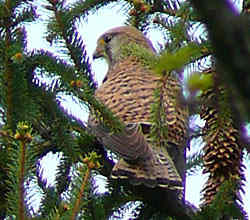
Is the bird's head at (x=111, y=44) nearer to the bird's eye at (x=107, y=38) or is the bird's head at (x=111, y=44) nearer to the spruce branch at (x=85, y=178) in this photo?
the bird's eye at (x=107, y=38)

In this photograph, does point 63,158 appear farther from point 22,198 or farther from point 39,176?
point 22,198

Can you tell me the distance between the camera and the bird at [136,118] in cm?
254

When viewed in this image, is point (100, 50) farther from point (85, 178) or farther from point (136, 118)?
point (85, 178)

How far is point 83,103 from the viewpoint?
1999 millimetres

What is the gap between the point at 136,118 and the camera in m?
3.03

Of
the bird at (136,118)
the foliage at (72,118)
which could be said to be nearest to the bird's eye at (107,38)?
the bird at (136,118)

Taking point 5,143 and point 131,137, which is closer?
point 5,143

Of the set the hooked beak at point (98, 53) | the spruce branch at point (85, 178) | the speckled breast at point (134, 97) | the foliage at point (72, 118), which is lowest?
the spruce branch at point (85, 178)

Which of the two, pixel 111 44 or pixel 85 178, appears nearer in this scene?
pixel 85 178

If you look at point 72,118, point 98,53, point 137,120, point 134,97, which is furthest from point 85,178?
point 98,53

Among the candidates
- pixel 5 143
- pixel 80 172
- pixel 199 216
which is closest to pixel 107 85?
pixel 5 143

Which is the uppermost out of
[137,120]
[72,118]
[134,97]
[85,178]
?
[134,97]

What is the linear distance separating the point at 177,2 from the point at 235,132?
0.76 meters

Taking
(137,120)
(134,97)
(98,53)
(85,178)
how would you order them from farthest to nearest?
1. (98,53)
2. (134,97)
3. (137,120)
4. (85,178)
